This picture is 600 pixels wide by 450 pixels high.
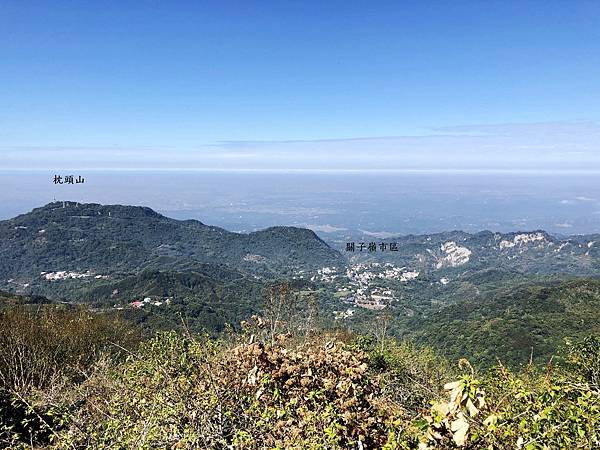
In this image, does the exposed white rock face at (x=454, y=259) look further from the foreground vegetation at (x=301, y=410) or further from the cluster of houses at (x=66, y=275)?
the foreground vegetation at (x=301, y=410)

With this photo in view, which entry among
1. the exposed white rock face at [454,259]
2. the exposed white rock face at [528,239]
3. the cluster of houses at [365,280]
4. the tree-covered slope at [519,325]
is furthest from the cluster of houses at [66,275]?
the exposed white rock face at [528,239]

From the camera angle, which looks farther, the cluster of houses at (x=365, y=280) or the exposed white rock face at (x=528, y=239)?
the exposed white rock face at (x=528, y=239)

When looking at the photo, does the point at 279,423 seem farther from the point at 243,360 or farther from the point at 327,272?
the point at 327,272

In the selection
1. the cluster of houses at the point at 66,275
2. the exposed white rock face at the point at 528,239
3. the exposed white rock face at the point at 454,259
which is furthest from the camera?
the exposed white rock face at the point at 454,259

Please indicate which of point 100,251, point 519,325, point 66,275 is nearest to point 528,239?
point 519,325

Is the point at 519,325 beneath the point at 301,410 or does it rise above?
beneath

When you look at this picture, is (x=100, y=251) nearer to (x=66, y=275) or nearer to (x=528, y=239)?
(x=66, y=275)

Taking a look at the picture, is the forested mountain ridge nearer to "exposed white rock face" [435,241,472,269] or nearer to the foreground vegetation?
"exposed white rock face" [435,241,472,269]

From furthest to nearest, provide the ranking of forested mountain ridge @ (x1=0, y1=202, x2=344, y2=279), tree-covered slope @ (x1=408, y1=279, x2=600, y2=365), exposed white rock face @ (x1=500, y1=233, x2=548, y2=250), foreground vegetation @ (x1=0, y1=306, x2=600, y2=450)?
1. exposed white rock face @ (x1=500, y1=233, x2=548, y2=250)
2. forested mountain ridge @ (x1=0, y1=202, x2=344, y2=279)
3. tree-covered slope @ (x1=408, y1=279, x2=600, y2=365)
4. foreground vegetation @ (x1=0, y1=306, x2=600, y2=450)

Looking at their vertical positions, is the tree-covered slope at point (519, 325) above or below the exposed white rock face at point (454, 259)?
above

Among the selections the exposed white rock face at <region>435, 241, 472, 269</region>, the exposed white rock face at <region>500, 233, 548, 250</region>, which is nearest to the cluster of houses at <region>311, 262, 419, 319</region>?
the exposed white rock face at <region>435, 241, 472, 269</region>

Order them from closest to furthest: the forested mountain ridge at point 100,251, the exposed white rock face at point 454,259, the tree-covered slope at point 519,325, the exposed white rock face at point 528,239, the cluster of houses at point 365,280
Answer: the tree-covered slope at point 519,325
the cluster of houses at point 365,280
the forested mountain ridge at point 100,251
the exposed white rock face at point 528,239
the exposed white rock face at point 454,259

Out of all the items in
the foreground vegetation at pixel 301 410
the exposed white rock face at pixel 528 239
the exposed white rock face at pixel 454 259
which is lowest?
the exposed white rock face at pixel 454 259
